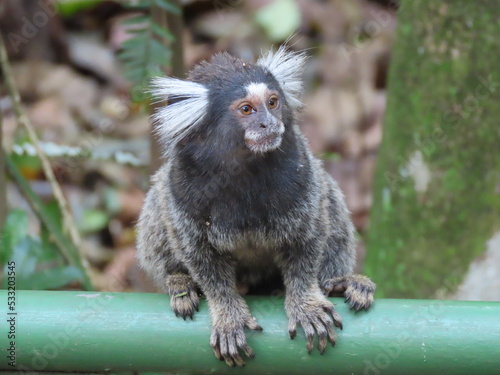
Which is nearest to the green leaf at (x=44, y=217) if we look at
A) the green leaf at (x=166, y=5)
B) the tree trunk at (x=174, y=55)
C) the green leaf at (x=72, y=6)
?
the tree trunk at (x=174, y=55)

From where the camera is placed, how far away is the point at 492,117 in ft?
14.8

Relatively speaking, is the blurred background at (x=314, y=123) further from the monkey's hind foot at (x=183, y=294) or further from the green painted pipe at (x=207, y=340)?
the green painted pipe at (x=207, y=340)

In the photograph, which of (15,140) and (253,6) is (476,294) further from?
(253,6)

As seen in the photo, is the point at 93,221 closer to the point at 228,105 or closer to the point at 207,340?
the point at 228,105

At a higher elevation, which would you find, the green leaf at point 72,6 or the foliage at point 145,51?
the green leaf at point 72,6

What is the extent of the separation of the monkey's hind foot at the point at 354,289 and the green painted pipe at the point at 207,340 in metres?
0.10

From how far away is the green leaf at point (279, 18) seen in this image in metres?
7.52

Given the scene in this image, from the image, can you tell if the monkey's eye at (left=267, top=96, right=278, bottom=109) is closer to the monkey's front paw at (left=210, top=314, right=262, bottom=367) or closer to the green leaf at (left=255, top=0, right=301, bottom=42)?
the monkey's front paw at (left=210, top=314, right=262, bottom=367)

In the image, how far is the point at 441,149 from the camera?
4.63m

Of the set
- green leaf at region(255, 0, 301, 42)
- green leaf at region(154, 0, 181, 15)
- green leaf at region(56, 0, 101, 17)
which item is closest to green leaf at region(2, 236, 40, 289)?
green leaf at region(154, 0, 181, 15)

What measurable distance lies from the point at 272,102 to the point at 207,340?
99 cm

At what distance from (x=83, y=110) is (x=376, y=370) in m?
5.47

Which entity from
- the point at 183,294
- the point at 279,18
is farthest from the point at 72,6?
the point at 183,294

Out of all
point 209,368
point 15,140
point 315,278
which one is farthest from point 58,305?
point 15,140
